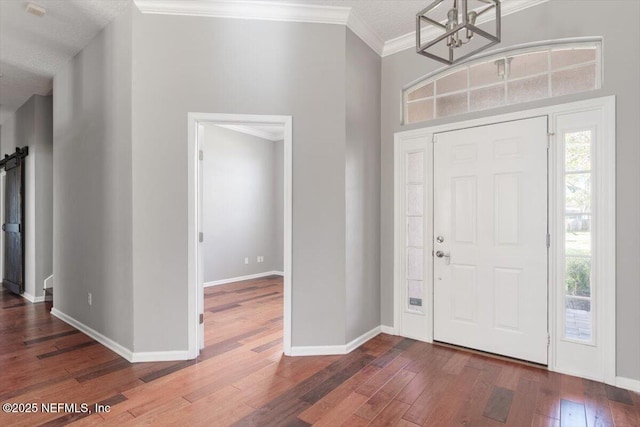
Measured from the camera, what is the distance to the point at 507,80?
3074mm

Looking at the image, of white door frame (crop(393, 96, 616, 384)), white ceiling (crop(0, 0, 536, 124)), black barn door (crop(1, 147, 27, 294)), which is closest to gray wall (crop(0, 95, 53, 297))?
black barn door (crop(1, 147, 27, 294))

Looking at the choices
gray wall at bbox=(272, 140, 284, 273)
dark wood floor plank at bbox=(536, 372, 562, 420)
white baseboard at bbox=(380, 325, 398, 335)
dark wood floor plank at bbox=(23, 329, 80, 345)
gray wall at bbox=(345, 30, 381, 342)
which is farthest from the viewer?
gray wall at bbox=(272, 140, 284, 273)

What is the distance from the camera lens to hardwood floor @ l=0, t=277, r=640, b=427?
219 centimetres

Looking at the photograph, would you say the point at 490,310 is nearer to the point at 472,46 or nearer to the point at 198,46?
the point at 472,46

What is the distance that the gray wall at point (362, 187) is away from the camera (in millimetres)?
3252

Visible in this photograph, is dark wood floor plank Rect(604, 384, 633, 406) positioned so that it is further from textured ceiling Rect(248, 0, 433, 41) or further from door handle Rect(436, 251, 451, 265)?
textured ceiling Rect(248, 0, 433, 41)

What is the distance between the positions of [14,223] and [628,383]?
786cm

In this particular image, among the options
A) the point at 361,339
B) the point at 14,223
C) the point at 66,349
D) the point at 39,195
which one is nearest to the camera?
the point at 66,349

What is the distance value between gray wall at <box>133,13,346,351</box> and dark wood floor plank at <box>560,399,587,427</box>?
168 centimetres

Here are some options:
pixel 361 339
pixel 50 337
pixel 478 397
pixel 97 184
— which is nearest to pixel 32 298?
pixel 50 337

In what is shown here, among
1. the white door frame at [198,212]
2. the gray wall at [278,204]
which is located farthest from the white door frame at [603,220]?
the gray wall at [278,204]

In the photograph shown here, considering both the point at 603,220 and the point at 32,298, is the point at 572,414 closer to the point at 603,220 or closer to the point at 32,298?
the point at 603,220

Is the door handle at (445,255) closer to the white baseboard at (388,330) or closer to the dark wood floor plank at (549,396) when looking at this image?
the white baseboard at (388,330)

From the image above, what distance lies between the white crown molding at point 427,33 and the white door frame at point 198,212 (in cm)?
146
